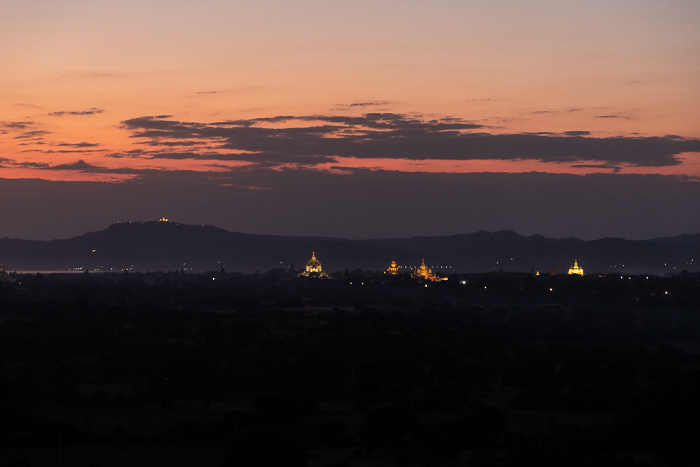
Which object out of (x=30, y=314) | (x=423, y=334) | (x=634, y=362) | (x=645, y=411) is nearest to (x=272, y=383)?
(x=645, y=411)

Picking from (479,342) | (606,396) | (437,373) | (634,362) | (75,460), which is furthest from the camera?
(479,342)

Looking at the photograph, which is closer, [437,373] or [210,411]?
[210,411]

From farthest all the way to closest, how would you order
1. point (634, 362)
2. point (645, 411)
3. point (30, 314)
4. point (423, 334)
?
point (30, 314) → point (423, 334) → point (634, 362) → point (645, 411)

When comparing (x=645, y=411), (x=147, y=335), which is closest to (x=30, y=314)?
(x=147, y=335)

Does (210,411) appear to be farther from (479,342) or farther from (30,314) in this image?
(30,314)

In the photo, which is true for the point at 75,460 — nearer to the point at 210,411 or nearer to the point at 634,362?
the point at 210,411

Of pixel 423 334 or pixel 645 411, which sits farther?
pixel 423 334
